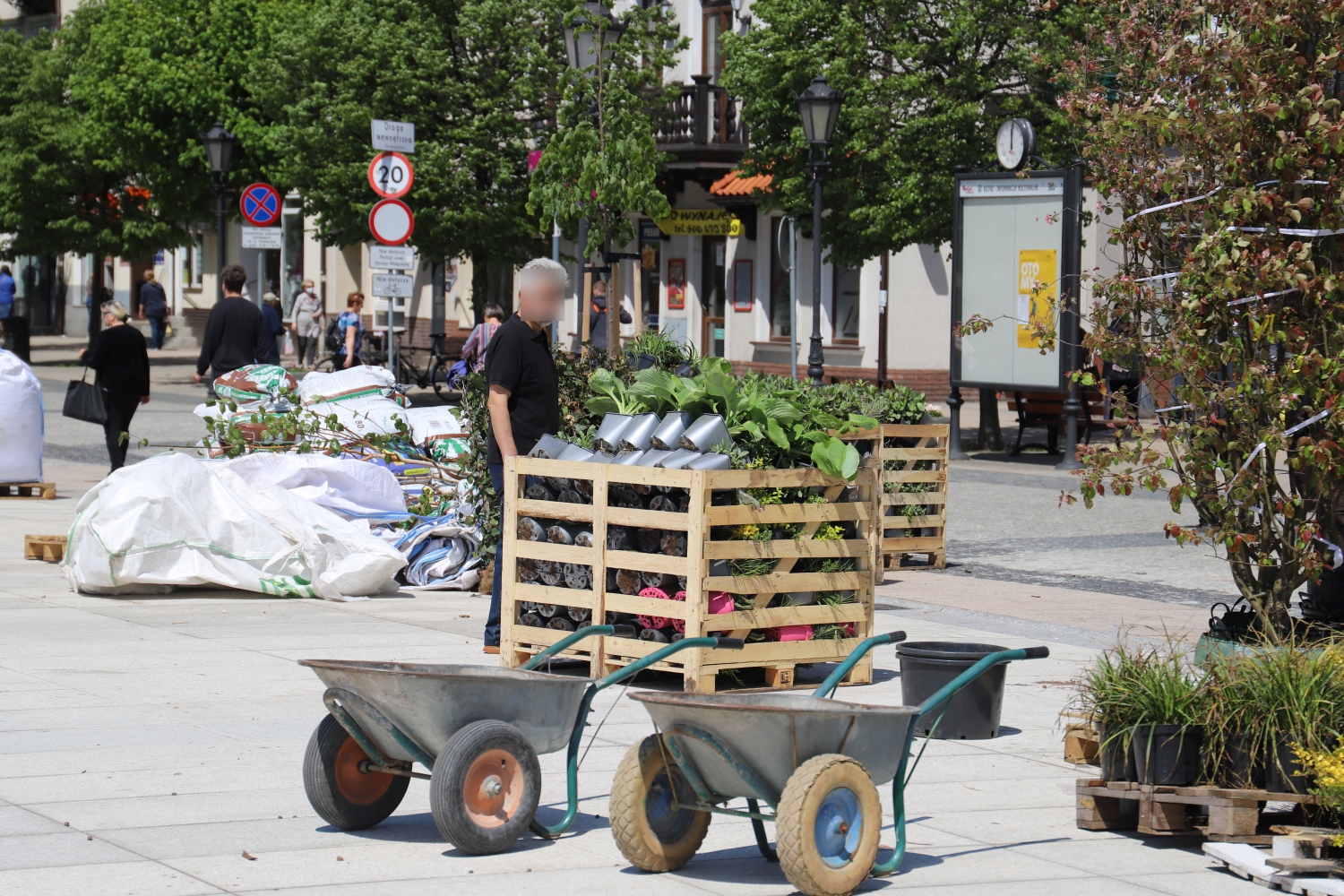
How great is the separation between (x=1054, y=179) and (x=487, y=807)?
15.4 meters

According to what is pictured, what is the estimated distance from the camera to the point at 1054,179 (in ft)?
63.4

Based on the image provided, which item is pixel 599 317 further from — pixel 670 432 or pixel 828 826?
pixel 828 826

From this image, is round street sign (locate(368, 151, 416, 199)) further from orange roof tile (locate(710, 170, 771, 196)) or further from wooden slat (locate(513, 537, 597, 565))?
orange roof tile (locate(710, 170, 771, 196))

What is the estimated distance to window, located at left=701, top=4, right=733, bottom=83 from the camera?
118ft

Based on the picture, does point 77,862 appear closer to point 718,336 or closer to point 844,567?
point 844,567

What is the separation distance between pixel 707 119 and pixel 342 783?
29971mm


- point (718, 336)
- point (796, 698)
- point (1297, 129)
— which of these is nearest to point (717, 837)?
point (796, 698)

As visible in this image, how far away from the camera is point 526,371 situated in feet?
27.8

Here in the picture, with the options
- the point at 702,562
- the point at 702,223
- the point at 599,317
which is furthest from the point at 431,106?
the point at 702,562

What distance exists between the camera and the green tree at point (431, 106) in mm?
28828

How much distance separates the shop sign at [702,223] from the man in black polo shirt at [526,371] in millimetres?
26972

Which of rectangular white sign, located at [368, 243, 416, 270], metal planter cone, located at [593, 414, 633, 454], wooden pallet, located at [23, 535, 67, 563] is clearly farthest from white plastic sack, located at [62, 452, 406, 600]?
rectangular white sign, located at [368, 243, 416, 270]

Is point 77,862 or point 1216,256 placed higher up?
point 1216,256

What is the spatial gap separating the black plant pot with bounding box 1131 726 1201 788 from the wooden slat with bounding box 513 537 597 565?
3070mm
